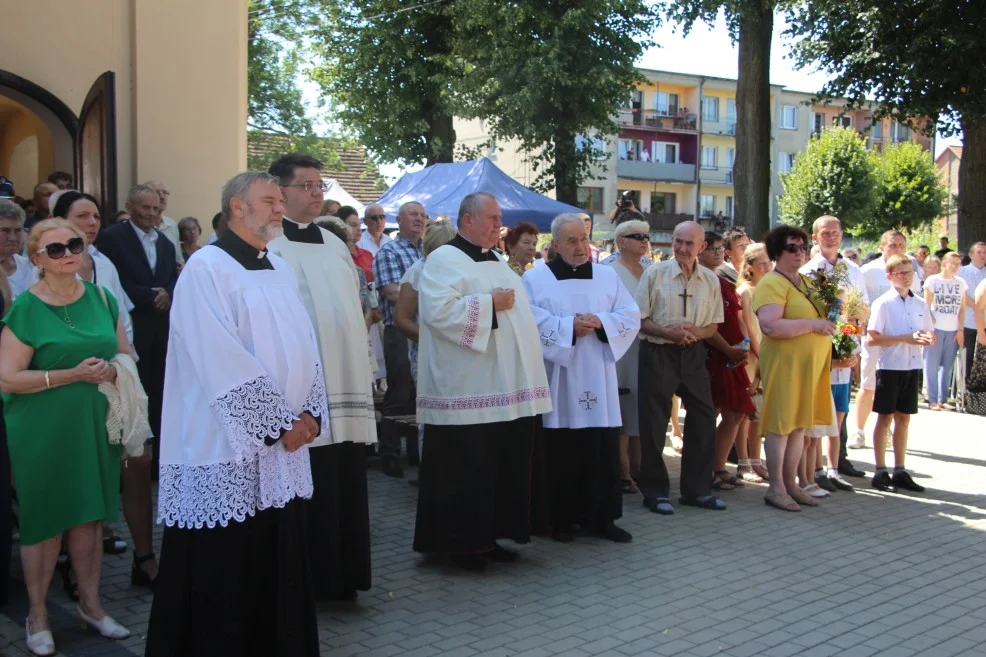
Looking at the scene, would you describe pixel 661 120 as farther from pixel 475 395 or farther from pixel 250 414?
pixel 250 414

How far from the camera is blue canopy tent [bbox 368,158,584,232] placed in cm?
1505

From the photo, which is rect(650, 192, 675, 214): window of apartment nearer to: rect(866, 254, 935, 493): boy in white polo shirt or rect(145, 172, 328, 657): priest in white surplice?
rect(866, 254, 935, 493): boy in white polo shirt

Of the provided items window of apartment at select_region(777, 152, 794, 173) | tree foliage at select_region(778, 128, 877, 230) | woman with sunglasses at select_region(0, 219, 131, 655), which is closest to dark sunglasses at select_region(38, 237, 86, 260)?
woman with sunglasses at select_region(0, 219, 131, 655)

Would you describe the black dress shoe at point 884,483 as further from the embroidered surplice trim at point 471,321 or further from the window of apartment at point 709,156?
the window of apartment at point 709,156

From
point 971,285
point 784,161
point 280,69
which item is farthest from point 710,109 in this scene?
point 971,285

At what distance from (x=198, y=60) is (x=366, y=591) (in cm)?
629

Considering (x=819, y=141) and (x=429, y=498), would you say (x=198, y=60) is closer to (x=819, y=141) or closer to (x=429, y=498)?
(x=429, y=498)

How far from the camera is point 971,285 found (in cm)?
1388

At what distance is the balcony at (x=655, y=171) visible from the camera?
60.5m

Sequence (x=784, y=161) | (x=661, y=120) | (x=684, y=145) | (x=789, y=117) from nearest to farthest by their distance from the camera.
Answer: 1. (x=661, y=120)
2. (x=684, y=145)
3. (x=784, y=161)
4. (x=789, y=117)

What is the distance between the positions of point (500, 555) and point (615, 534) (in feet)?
2.94

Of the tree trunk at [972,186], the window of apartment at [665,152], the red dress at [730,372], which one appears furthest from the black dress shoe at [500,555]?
the window of apartment at [665,152]

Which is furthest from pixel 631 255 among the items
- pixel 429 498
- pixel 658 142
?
pixel 658 142

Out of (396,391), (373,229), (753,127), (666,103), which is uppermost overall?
(666,103)
